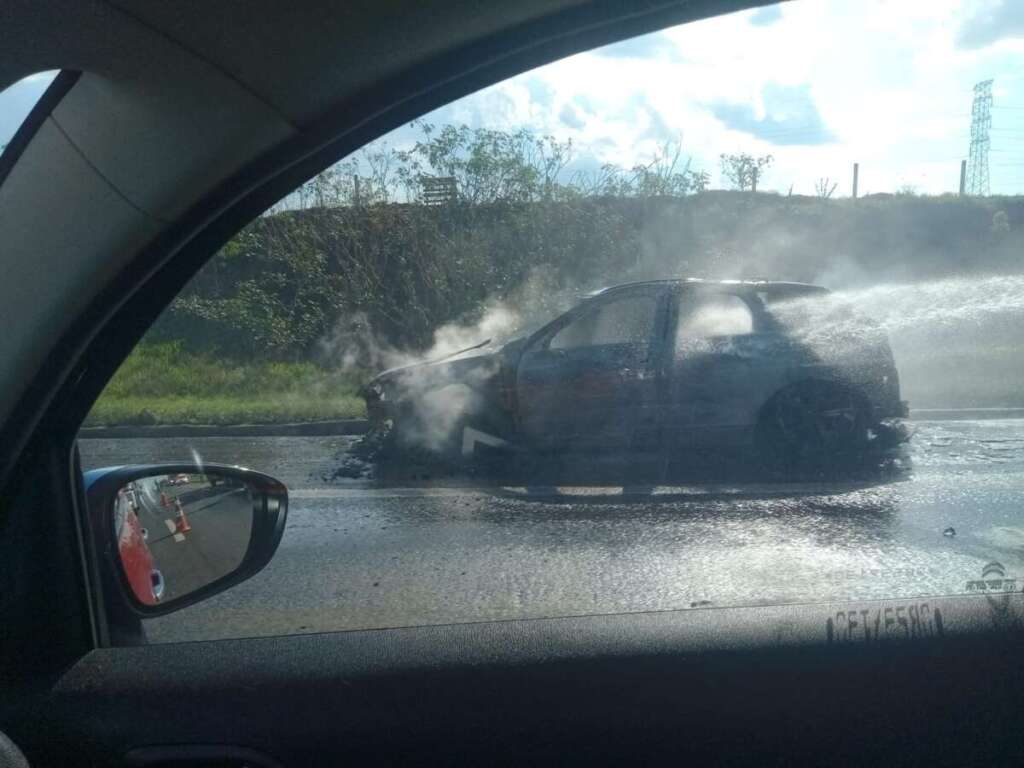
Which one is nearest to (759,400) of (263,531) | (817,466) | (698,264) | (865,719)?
(817,466)

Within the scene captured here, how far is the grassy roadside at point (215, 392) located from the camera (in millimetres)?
2686

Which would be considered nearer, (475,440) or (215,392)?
(215,392)

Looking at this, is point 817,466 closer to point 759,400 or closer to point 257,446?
point 759,400

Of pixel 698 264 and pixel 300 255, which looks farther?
pixel 698 264

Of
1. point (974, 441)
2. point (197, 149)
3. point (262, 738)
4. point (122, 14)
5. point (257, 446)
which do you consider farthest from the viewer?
point (257, 446)

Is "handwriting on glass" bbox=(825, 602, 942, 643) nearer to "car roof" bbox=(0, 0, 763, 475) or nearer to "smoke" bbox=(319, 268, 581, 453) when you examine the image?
"car roof" bbox=(0, 0, 763, 475)

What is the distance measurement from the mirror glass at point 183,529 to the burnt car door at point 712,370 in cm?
187

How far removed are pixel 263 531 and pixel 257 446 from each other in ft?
6.43

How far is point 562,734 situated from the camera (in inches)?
91.4

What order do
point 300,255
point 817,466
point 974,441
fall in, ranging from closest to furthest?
point 300,255 < point 974,441 < point 817,466

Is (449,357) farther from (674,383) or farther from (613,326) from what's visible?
(674,383)

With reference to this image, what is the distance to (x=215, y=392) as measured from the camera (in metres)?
3.74

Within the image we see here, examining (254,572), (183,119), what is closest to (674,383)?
(254,572)

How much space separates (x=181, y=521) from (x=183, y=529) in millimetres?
22
